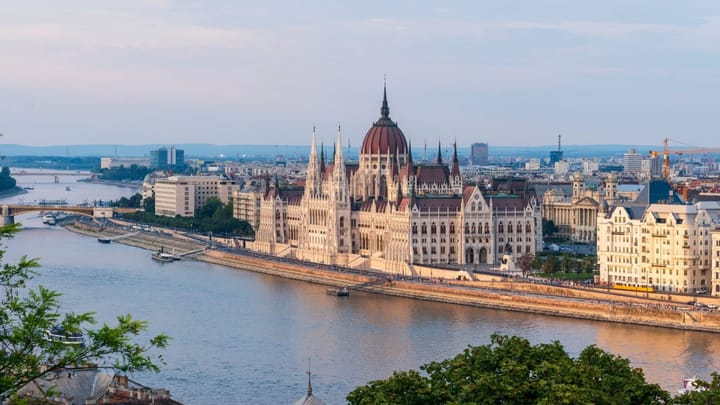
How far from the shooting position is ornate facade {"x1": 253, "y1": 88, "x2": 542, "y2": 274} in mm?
65000

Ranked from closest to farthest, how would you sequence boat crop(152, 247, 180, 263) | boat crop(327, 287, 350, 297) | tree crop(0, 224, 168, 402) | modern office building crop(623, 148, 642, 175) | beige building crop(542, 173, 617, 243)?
tree crop(0, 224, 168, 402) → boat crop(327, 287, 350, 297) → boat crop(152, 247, 180, 263) → beige building crop(542, 173, 617, 243) → modern office building crop(623, 148, 642, 175)

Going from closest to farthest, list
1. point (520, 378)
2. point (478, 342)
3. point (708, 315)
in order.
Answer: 1. point (520, 378)
2. point (478, 342)
3. point (708, 315)

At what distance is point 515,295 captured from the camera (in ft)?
174

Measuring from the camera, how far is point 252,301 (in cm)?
5462

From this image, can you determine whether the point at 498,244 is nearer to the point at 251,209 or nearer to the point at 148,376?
the point at 251,209

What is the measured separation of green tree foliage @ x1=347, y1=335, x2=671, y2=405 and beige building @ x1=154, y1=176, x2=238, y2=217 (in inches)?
3168

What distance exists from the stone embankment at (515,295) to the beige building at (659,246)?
7.26 feet

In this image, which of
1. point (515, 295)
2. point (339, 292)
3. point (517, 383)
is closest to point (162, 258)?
point (339, 292)

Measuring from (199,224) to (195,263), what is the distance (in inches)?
715

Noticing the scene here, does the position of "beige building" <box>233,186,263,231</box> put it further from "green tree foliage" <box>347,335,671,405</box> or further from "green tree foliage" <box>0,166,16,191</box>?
"green tree foliage" <box>0,166,16,191</box>

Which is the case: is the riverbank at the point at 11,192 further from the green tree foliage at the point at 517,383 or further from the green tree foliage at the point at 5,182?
the green tree foliage at the point at 517,383

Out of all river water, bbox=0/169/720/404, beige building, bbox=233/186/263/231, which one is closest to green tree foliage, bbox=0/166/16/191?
beige building, bbox=233/186/263/231

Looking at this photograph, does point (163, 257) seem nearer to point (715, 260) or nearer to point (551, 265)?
point (551, 265)

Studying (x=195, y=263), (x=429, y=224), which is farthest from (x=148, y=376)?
(x=195, y=263)
